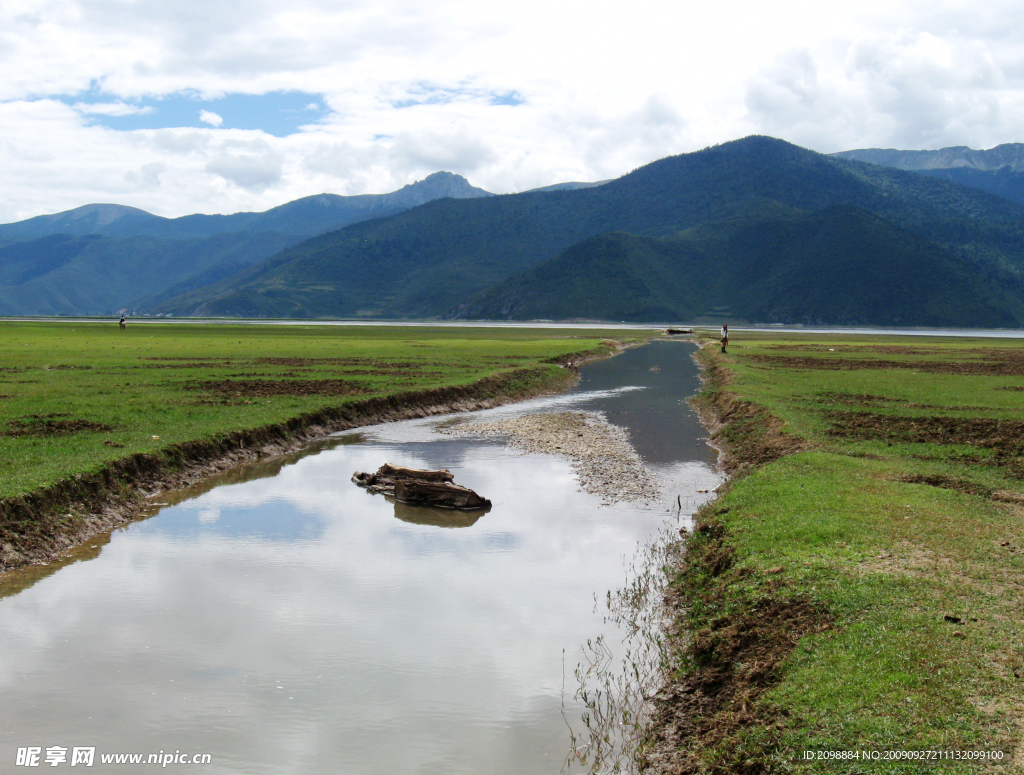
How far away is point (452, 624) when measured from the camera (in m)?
14.1

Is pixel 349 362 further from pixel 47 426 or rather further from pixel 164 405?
pixel 47 426

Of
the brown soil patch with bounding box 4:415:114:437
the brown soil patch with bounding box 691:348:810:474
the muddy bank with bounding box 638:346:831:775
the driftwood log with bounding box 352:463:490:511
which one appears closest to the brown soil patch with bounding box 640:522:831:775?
the muddy bank with bounding box 638:346:831:775

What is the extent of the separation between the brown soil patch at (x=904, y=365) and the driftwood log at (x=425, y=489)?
1866 inches

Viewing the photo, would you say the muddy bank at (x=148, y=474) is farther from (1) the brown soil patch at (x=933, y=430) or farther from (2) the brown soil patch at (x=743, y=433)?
(1) the brown soil patch at (x=933, y=430)

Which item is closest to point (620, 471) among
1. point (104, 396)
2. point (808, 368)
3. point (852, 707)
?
point (852, 707)

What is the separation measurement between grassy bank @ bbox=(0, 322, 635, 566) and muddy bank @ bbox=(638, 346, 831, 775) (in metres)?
14.9

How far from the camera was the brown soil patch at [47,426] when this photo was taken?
27.2 metres

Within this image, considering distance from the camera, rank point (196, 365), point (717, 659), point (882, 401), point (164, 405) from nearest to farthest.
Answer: point (717, 659) → point (164, 405) → point (882, 401) → point (196, 365)

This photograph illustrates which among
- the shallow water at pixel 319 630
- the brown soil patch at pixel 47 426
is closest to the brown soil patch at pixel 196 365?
the brown soil patch at pixel 47 426

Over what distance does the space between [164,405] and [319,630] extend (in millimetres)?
24933

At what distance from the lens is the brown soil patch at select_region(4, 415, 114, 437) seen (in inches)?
1072

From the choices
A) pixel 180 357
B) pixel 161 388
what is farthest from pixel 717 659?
pixel 180 357

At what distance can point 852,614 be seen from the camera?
1171 cm

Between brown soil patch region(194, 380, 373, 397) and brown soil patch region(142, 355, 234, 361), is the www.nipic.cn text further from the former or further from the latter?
brown soil patch region(142, 355, 234, 361)
